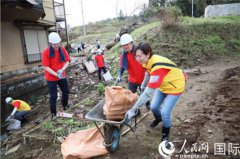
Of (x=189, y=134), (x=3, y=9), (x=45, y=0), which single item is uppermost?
(x=45, y=0)

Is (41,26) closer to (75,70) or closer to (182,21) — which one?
(75,70)

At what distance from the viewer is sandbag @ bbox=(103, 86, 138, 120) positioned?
3.10 metres

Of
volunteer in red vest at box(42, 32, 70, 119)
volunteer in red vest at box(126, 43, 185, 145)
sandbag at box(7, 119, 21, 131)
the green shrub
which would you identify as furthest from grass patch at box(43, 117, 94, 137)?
the green shrub

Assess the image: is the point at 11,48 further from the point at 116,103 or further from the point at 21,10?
the point at 116,103

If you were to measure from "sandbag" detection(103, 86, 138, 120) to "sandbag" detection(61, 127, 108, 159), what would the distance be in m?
0.67

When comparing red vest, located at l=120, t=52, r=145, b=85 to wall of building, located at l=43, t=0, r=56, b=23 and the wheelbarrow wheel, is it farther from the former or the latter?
wall of building, located at l=43, t=0, r=56, b=23

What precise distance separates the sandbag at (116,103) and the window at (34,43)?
359 inches

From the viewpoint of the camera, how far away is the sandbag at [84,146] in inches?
128

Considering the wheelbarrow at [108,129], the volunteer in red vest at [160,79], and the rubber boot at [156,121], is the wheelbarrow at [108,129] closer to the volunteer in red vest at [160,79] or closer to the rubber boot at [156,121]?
the volunteer in red vest at [160,79]

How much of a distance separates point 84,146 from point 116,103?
0.98 meters

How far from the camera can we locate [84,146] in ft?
11.2

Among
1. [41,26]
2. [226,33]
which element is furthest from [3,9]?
[226,33]

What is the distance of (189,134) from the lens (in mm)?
3777

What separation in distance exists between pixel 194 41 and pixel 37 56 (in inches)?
358
